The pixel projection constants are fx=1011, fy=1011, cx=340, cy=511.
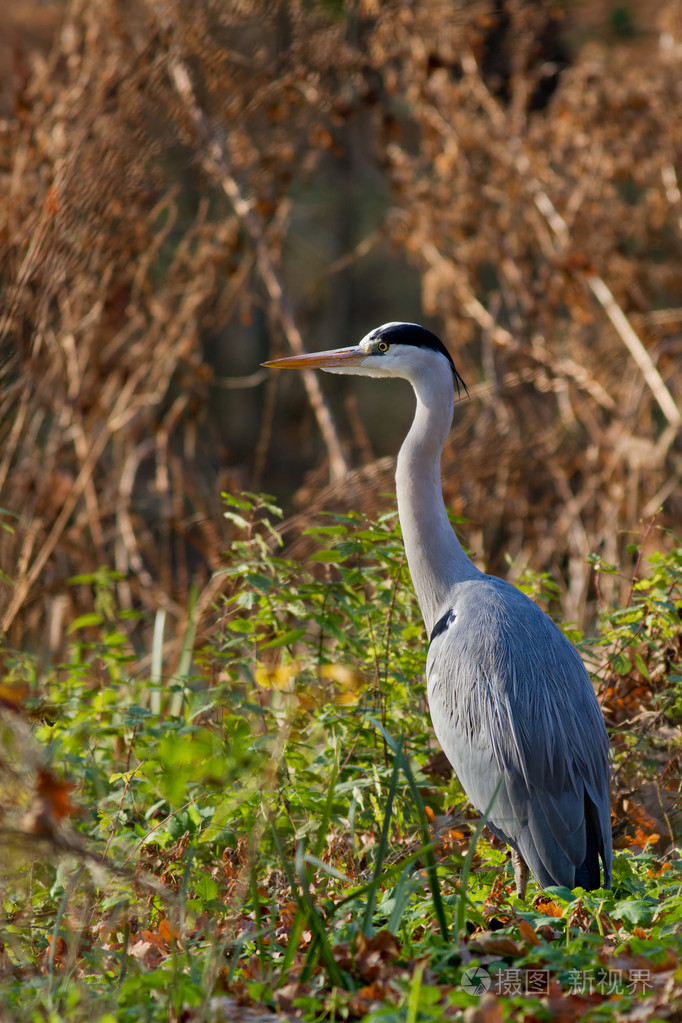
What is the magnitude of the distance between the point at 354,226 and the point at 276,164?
7.73 m

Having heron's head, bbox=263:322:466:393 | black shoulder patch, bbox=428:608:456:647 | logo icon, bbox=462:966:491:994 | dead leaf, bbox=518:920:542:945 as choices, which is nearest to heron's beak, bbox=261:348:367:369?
heron's head, bbox=263:322:466:393

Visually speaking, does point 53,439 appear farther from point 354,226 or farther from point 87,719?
point 354,226

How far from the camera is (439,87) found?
645 centimetres

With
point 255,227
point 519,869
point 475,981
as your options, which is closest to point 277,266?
point 255,227

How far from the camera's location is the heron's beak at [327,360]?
371 centimetres

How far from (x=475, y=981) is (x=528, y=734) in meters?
1.01

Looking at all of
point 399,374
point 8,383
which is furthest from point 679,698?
point 8,383

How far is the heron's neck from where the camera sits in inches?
136

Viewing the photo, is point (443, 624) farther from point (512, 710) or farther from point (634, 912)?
point (634, 912)

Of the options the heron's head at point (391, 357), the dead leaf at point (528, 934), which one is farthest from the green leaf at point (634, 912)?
the heron's head at point (391, 357)

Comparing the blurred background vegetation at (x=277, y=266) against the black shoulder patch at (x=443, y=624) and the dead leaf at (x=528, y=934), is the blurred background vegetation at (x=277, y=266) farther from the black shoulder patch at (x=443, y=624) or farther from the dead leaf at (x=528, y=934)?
the dead leaf at (x=528, y=934)

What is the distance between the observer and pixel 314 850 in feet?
9.13

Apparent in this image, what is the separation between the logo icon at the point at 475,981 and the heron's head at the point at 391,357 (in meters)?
2.01

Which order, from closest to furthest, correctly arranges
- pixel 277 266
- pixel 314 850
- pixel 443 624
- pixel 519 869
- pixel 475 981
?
pixel 475 981
pixel 314 850
pixel 519 869
pixel 443 624
pixel 277 266
